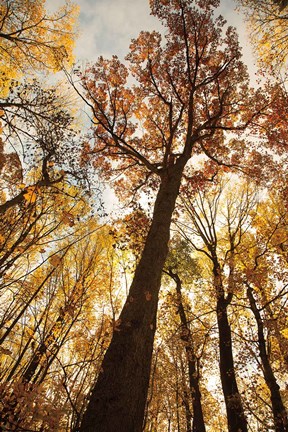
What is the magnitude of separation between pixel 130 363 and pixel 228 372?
557 cm

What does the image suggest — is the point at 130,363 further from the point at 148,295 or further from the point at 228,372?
the point at 228,372

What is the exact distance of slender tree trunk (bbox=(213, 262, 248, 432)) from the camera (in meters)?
6.11

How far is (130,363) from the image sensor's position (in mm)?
2465

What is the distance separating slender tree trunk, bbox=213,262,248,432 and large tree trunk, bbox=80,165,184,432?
4.86 m

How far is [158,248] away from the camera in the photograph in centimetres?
395

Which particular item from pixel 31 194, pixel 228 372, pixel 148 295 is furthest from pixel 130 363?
pixel 228 372

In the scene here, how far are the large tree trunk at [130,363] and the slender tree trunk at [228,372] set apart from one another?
4.86m

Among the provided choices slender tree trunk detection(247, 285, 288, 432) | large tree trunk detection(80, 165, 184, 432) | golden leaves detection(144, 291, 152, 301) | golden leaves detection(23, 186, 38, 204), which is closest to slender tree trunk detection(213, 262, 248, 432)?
slender tree trunk detection(247, 285, 288, 432)

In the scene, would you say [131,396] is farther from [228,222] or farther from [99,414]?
[228,222]

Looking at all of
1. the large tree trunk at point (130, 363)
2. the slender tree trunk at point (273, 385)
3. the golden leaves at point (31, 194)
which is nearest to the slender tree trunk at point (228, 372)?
the slender tree trunk at point (273, 385)

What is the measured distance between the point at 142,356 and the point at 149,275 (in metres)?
1.08

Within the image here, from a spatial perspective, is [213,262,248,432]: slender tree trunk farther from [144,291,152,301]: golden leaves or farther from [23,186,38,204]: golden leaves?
[23,186,38,204]: golden leaves

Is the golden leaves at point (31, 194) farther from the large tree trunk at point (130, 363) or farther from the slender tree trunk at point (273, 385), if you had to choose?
the slender tree trunk at point (273, 385)

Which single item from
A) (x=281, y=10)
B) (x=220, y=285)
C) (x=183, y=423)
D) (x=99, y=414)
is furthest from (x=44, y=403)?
(x=183, y=423)
